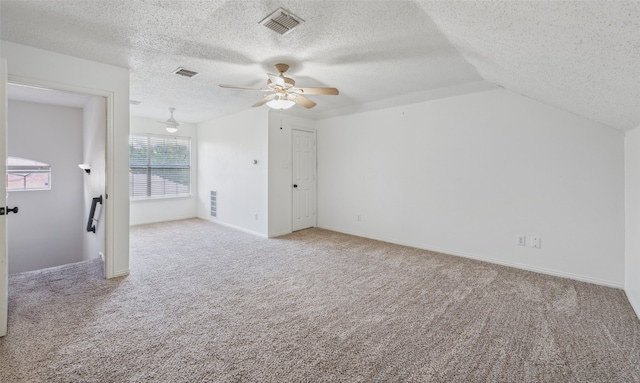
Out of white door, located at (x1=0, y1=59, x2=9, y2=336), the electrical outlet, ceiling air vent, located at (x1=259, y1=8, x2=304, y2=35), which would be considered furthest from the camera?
the electrical outlet

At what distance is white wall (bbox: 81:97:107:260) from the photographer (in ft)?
11.5

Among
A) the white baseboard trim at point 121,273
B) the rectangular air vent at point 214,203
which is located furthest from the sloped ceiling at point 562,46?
the rectangular air vent at point 214,203

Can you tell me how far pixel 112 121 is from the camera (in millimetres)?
3145

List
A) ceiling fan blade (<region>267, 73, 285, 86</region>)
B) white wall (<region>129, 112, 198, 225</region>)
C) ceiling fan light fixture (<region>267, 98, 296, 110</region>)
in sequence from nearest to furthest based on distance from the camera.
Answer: ceiling fan blade (<region>267, 73, 285, 86</region>) < ceiling fan light fixture (<region>267, 98, 296, 110</region>) < white wall (<region>129, 112, 198, 225</region>)

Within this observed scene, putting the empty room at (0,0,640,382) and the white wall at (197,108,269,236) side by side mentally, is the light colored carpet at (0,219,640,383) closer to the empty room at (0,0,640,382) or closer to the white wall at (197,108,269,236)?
the empty room at (0,0,640,382)

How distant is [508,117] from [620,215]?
1.56m

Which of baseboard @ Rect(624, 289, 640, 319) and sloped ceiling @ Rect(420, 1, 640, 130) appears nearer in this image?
sloped ceiling @ Rect(420, 1, 640, 130)

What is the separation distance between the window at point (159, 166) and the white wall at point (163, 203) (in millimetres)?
111

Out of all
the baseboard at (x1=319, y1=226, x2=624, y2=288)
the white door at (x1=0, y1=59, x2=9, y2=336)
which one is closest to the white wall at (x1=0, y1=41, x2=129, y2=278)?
the white door at (x1=0, y1=59, x2=9, y2=336)

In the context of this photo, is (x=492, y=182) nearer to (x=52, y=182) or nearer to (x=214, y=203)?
(x=214, y=203)

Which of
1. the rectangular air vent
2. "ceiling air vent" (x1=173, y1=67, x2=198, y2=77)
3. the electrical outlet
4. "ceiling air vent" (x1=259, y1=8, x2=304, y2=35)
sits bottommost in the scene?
the electrical outlet

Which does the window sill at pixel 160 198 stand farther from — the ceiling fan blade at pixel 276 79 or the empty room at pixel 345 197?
the ceiling fan blade at pixel 276 79

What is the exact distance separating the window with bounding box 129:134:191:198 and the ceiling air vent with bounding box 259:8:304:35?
5.32 meters

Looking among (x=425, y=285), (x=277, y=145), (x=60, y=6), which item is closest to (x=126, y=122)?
(x=60, y=6)
